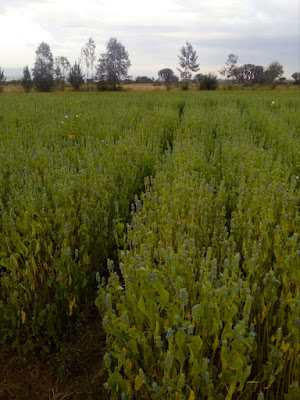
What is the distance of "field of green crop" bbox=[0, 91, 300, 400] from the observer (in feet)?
5.31

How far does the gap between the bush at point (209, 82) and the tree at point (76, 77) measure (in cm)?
1163

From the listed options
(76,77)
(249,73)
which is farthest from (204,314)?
(249,73)

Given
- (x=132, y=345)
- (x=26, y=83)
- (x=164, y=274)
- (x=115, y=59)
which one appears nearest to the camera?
(x=132, y=345)

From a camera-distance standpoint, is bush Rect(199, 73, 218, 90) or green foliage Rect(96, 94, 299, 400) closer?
green foliage Rect(96, 94, 299, 400)

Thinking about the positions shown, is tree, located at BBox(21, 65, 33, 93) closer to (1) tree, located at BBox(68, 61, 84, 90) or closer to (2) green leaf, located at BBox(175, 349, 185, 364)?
(1) tree, located at BBox(68, 61, 84, 90)

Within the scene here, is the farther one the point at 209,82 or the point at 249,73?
the point at 249,73

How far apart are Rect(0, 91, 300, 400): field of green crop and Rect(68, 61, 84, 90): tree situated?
30790 millimetres

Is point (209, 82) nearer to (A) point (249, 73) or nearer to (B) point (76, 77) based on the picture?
(B) point (76, 77)

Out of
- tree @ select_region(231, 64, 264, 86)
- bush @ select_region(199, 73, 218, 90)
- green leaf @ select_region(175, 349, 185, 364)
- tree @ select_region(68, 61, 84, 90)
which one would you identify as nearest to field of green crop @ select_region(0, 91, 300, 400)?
green leaf @ select_region(175, 349, 185, 364)

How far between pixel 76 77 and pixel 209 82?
12.6 metres

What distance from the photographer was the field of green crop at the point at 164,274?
1.62 m

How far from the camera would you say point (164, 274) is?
6.64ft

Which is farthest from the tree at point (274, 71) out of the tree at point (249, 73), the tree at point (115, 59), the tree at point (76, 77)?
the tree at point (76, 77)

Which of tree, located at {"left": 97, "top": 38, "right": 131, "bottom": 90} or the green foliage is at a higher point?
tree, located at {"left": 97, "top": 38, "right": 131, "bottom": 90}
